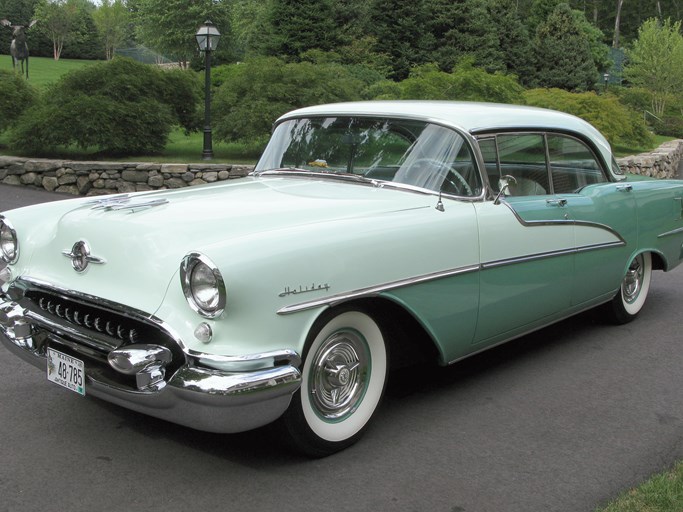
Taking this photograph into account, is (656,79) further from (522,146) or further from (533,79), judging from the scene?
(522,146)

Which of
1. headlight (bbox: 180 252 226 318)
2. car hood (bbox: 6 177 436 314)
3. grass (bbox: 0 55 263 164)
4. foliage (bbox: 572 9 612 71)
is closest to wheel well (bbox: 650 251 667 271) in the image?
car hood (bbox: 6 177 436 314)

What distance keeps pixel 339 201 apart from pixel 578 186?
2.07 meters

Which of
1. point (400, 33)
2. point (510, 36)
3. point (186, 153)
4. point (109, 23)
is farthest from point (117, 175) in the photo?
point (109, 23)

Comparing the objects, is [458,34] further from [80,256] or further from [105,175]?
[80,256]

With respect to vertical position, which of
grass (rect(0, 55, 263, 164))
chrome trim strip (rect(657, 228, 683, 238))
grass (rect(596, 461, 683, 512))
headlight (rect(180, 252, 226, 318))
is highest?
headlight (rect(180, 252, 226, 318))

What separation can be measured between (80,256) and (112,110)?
10.9 m

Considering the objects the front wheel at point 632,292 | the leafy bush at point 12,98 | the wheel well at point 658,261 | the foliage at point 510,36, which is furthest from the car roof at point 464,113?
the foliage at point 510,36

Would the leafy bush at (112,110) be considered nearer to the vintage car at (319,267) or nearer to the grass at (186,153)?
the grass at (186,153)

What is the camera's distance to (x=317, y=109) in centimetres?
467

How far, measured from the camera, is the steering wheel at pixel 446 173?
13.2 feet

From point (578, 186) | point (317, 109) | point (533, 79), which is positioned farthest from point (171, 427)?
point (533, 79)

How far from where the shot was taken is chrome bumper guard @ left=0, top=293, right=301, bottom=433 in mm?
2785

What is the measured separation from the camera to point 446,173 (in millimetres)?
4043

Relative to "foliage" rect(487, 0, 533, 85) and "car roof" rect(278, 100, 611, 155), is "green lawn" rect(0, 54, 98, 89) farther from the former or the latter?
"car roof" rect(278, 100, 611, 155)
